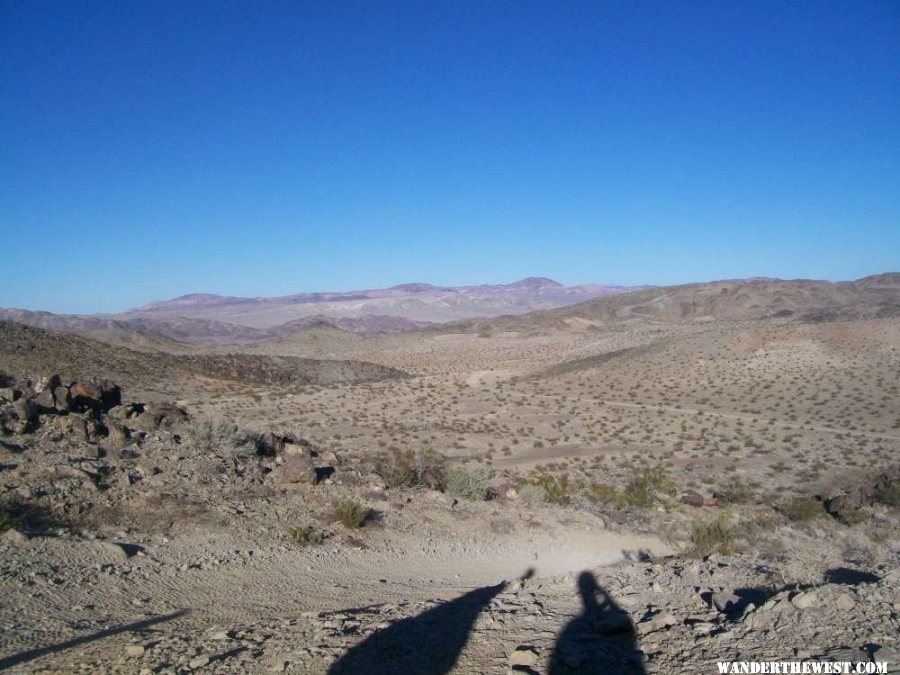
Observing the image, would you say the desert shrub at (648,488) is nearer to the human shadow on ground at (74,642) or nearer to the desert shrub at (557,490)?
the desert shrub at (557,490)

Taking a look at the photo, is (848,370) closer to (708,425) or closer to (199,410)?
(708,425)

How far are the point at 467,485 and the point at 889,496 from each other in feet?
31.1

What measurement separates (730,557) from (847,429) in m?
20.5

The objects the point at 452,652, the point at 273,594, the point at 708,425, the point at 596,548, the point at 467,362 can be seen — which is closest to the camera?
the point at 452,652

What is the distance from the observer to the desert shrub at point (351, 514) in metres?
10.4

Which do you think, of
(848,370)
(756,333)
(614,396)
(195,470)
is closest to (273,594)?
(195,470)

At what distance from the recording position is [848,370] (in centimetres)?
3872

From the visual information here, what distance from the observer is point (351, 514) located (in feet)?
34.2

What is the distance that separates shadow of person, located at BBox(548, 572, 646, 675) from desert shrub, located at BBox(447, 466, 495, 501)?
5.99m

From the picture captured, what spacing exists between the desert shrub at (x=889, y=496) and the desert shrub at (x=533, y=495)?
7.56 meters

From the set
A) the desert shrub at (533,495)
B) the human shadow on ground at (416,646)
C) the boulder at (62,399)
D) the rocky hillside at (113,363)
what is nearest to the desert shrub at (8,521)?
the human shadow on ground at (416,646)

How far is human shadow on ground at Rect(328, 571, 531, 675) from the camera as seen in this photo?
5466 millimetres

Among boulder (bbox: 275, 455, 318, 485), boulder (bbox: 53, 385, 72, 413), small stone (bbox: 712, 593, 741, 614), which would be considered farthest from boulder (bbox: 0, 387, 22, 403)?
small stone (bbox: 712, 593, 741, 614)

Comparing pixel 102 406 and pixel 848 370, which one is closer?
pixel 102 406
